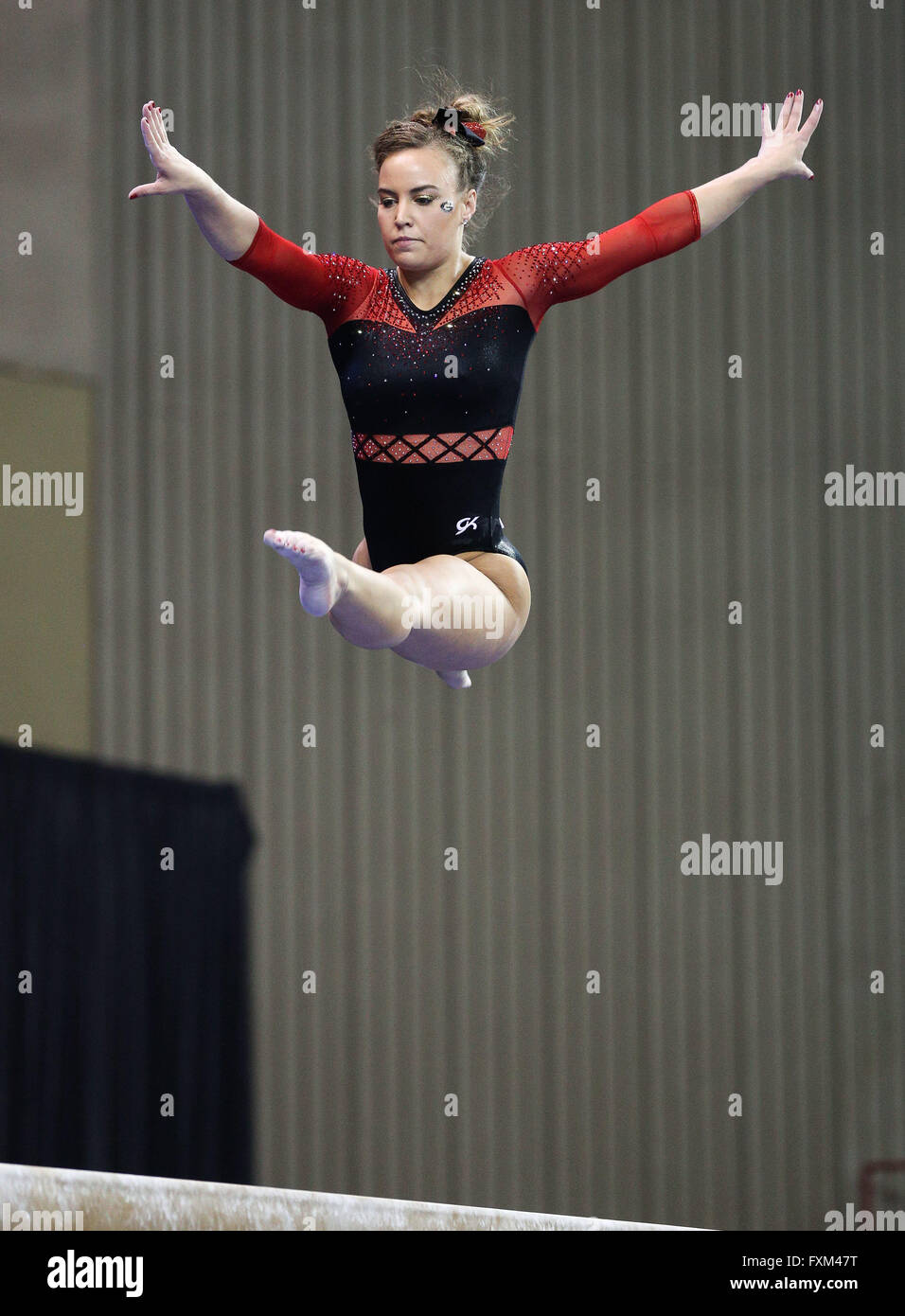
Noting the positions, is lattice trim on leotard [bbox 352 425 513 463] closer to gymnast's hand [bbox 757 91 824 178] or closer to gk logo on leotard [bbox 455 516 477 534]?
gk logo on leotard [bbox 455 516 477 534]

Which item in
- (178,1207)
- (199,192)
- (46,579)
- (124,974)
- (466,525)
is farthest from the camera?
(46,579)

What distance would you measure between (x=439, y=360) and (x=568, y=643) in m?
2.76

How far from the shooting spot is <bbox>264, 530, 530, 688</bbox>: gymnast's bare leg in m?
2.16

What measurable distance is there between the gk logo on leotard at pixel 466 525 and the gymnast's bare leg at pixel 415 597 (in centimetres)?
5

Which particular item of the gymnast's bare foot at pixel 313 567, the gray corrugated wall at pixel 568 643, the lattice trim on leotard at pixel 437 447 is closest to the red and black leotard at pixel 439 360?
the lattice trim on leotard at pixel 437 447

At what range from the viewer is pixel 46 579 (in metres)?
5.44

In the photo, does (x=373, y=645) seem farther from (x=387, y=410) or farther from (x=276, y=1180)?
(x=276, y=1180)

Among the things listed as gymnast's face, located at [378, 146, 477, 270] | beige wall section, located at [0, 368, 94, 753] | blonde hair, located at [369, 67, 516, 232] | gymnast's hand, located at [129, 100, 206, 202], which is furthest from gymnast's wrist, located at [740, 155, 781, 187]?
beige wall section, located at [0, 368, 94, 753]

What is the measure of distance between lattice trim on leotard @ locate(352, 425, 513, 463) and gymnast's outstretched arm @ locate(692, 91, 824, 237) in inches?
24.4

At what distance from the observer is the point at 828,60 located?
5.42 metres

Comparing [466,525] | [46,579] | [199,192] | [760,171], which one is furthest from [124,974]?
[760,171]

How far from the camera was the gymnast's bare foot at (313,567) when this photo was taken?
81.8 inches

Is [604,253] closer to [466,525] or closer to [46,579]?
[466,525]

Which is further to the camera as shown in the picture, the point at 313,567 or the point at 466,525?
the point at 466,525
